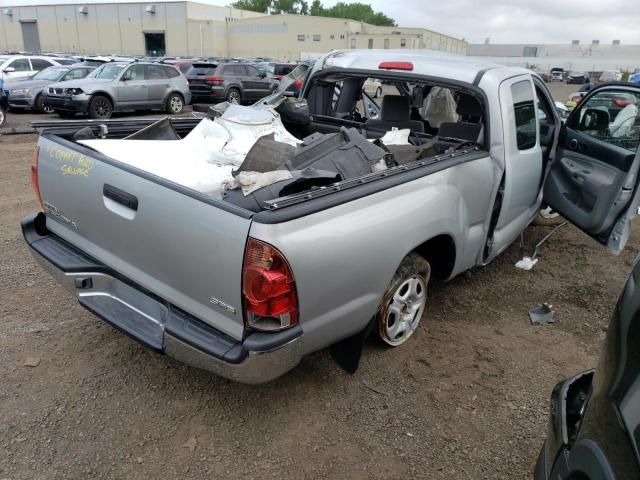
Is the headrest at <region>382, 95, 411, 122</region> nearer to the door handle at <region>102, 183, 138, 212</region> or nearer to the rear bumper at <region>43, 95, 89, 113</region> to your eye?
the door handle at <region>102, 183, 138, 212</region>

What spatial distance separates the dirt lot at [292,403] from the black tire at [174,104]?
506 inches

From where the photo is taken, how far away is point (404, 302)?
3.29m

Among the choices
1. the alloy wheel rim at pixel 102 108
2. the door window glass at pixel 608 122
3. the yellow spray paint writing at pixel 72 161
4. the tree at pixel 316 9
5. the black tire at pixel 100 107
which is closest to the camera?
the yellow spray paint writing at pixel 72 161

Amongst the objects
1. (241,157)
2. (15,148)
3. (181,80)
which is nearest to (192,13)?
(181,80)

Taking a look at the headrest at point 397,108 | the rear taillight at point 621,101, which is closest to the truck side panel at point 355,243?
the headrest at point 397,108

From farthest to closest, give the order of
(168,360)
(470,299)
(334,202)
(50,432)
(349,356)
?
(470,299) → (168,360) → (349,356) → (50,432) → (334,202)

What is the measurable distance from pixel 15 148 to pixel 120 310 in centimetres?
885

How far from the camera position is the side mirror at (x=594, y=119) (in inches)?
169

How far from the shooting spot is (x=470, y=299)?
4227mm

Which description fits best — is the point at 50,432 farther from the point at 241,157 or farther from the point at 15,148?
the point at 15,148

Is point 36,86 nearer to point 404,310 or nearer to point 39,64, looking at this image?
point 39,64

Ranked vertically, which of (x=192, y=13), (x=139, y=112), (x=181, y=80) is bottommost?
(x=139, y=112)

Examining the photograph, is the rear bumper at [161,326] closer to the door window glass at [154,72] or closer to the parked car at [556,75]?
the door window glass at [154,72]

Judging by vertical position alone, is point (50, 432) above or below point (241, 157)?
below
